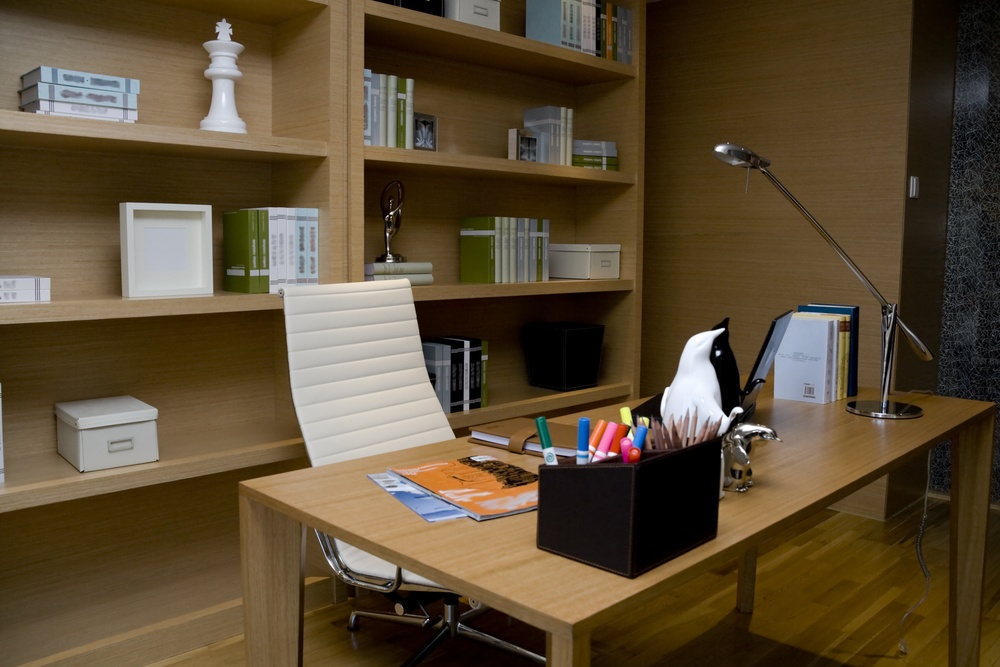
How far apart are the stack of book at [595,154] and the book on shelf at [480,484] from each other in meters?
2.09

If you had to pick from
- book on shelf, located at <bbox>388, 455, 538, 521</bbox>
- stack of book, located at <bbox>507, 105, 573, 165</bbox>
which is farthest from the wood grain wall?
book on shelf, located at <bbox>388, 455, 538, 521</bbox>

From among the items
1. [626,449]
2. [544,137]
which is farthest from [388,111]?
[626,449]

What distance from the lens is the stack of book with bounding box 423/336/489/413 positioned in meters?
3.06

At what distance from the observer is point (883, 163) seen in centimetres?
361

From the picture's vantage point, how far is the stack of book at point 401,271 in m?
2.79

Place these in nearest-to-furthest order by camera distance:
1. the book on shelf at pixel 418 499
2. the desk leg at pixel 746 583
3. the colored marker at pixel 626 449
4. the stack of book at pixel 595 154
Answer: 1. the colored marker at pixel 626 449
2. the book on shelf at pixel 418 499
3. the desk leg at pixel 746 583
4. the stack of book at pixel 595 154

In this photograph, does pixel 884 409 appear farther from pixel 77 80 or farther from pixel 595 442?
pixel 77 80

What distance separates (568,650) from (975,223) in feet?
12.1

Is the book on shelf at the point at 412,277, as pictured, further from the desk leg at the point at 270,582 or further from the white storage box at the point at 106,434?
the desk leg at the point at 270,582

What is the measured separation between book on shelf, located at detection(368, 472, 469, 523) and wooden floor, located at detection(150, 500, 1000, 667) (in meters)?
1.09

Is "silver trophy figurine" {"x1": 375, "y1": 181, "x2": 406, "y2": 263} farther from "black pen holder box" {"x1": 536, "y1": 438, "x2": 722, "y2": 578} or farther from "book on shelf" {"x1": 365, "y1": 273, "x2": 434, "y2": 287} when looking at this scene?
"black pen holder box" {"x1": 536, "y1": 438, "x2": 722, "y2": 578}

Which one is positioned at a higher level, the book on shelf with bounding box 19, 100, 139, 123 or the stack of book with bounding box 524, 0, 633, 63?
the stack of book with bounding box 524, 0, 633, 63

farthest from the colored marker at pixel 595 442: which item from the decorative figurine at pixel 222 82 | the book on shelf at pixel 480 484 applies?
the decorative figurine at pixel 222 82

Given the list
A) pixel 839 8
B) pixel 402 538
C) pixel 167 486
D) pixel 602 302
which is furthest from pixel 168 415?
pixel 839 8
